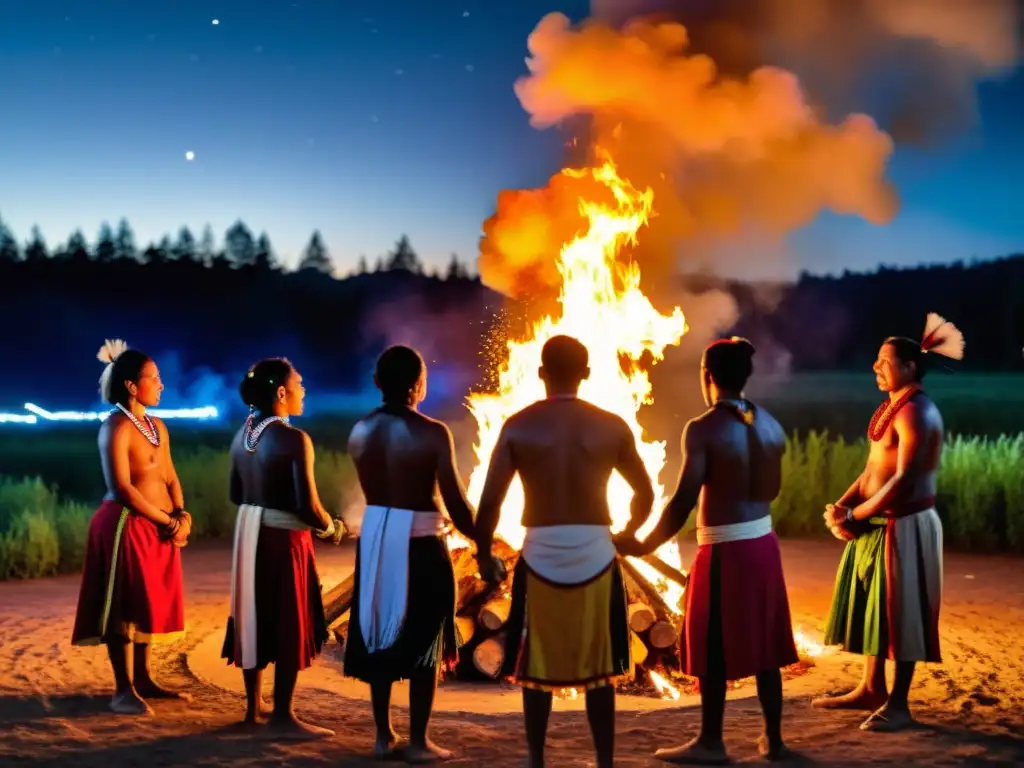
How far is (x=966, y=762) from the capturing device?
5559mm

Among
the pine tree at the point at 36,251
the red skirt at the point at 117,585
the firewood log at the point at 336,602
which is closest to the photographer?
the red skirt at the point at 117,585

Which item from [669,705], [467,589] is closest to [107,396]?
[467,589]

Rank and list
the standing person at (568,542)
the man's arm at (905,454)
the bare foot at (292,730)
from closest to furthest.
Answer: the standing person at (568,542) < the bare foot at (292,730) < the man's arm at (905,454)

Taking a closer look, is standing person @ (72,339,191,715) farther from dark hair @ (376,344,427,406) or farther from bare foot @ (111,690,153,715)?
dark hair @ (376,344,427,406)

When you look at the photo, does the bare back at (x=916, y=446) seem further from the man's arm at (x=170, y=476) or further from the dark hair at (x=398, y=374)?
the man's arm at (x=170, y=476)

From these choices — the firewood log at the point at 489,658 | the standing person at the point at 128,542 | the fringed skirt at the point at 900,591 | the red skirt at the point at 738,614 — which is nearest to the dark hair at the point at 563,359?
the red skirt at the point at 738,614

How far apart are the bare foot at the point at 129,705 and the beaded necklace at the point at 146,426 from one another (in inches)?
55.5

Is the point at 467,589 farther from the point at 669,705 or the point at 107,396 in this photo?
the point at 107,396

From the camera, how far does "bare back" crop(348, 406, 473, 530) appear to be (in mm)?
5449

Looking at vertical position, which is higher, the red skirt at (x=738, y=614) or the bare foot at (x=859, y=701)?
the red skirt at (x=738, y=614)

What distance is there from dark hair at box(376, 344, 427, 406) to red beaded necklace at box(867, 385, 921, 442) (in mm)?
2464

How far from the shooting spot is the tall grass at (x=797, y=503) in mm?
12867

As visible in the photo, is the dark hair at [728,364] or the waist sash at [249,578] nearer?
the dark hair at [728,364]

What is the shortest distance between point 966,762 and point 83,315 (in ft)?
221
